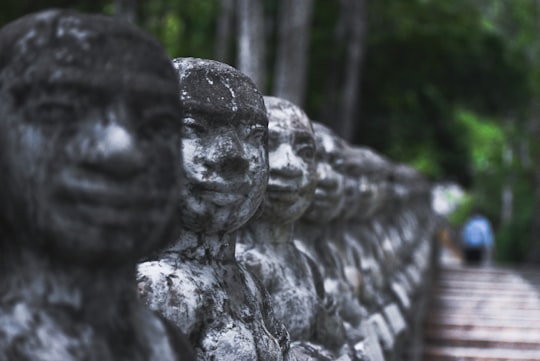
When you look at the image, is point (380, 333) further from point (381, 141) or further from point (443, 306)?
point (381, 141)

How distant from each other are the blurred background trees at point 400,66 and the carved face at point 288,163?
514 inches

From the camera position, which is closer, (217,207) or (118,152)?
(118,152)

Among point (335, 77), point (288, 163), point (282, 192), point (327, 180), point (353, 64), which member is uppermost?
point (288, 163)

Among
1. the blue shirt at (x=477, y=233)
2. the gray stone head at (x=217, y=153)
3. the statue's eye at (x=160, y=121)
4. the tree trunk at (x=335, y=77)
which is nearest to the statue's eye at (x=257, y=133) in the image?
the gray stone head at (x=217, y=153)

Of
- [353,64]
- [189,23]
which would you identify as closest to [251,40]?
[353,64]

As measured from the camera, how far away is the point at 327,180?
5105 mm

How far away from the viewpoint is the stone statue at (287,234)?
4.07 m

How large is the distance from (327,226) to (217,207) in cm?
247

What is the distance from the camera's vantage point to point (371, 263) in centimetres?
660

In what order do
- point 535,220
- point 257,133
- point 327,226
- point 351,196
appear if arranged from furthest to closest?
point 535,220 → point 351,196 → point 327,226 → point 257,133

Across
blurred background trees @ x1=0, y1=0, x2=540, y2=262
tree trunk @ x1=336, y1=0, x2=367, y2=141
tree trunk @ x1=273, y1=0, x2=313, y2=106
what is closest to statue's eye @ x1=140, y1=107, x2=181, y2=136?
tree trunk @ x1=273, y1=0, x2=313, y2=106

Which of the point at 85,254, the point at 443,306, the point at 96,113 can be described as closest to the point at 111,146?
the point at 96,113

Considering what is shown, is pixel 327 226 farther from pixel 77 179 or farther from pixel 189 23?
pixel 189 23

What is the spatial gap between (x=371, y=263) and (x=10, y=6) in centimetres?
1258
